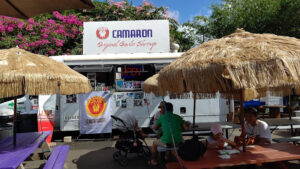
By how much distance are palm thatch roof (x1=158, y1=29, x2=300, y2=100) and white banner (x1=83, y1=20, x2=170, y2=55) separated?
18.2 ft

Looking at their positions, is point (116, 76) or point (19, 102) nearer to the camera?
point (116, 76)

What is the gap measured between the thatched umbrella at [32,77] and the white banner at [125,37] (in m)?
4.70

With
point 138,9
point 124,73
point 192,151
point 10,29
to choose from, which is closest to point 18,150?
point 192,151

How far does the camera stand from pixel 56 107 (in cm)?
884

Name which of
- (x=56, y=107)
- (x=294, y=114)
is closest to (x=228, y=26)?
(x=294, y=114)

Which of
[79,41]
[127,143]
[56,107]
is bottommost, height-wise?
[127,143]

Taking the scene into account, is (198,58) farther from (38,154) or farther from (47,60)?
(38,154)

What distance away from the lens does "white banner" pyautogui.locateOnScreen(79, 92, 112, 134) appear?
7.89m

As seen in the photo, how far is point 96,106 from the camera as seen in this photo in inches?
314

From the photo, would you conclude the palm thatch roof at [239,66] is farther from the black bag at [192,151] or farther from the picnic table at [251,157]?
the picnic table at [251,157]

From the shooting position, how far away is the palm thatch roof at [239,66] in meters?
2.89

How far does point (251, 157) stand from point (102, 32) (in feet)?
24.7

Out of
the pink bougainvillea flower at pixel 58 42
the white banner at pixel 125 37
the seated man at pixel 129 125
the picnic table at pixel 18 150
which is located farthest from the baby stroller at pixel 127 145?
the pink bougainvillea flower at pixel 58 42

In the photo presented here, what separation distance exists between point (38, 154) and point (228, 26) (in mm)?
16433
